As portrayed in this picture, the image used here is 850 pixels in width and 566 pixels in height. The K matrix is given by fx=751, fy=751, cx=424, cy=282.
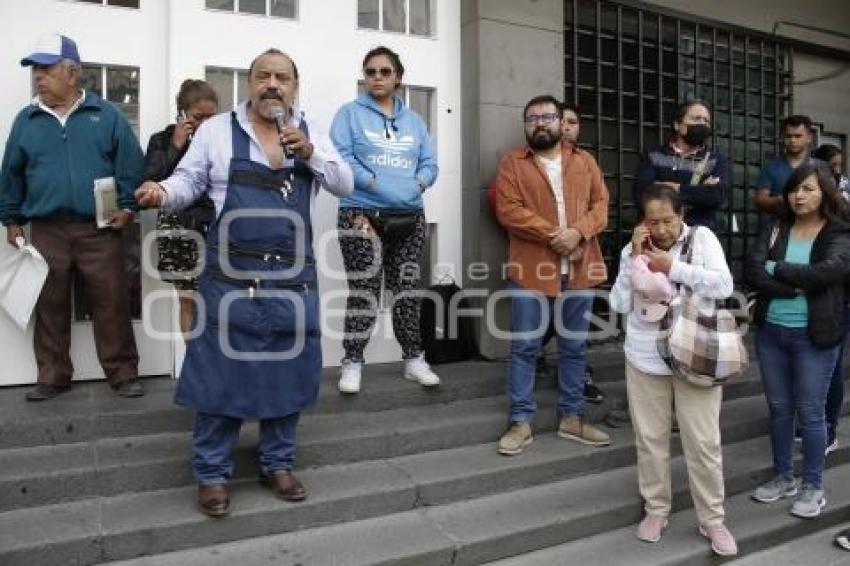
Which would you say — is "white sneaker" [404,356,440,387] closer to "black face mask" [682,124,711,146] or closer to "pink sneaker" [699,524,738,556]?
"pink sneaker" [699,524,738,556]

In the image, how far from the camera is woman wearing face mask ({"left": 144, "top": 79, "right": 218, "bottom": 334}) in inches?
146

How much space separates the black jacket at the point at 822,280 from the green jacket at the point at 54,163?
3.34 m

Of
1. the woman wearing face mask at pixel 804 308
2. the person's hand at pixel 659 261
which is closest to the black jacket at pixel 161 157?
the person's hand at pixel 659 261

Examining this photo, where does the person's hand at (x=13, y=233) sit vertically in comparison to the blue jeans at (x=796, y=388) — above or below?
above

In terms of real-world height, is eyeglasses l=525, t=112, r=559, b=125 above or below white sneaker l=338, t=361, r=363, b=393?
above

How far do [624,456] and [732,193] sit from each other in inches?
141

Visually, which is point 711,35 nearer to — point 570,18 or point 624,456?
point 570,18

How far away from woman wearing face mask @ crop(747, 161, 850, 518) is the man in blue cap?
318cm

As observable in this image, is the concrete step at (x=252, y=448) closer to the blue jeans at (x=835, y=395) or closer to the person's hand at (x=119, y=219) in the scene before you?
the blue jeans at (x=835, y=395)

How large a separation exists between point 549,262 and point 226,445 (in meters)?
1.89

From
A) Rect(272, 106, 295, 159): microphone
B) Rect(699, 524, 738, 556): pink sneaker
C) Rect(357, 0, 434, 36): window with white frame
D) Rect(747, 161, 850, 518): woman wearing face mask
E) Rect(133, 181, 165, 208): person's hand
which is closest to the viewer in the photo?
Rect(133, 181, 165, 208): person's hand

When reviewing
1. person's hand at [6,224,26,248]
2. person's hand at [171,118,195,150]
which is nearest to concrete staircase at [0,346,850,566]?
person's hand at [6,224,26,248]

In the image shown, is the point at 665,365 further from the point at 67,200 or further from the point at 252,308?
the point at 67,200

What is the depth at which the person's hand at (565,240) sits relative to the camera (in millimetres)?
3898
